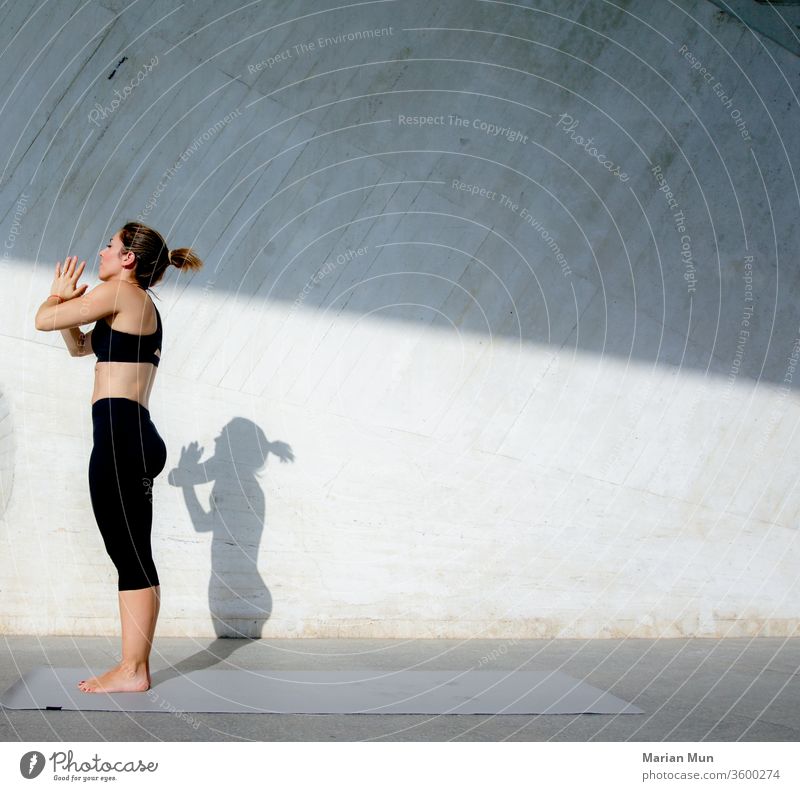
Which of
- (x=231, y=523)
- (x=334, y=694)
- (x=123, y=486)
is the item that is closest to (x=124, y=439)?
(x=123, y=486)

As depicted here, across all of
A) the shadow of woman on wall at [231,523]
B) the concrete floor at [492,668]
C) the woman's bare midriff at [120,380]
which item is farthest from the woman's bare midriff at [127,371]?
the shadow of woman on wall at [231,523]

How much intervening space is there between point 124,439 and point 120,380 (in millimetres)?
228

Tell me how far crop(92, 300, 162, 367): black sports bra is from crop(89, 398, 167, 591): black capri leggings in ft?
0.53

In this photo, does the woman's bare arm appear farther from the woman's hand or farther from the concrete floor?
the concrete floor

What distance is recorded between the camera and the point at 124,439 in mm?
3855

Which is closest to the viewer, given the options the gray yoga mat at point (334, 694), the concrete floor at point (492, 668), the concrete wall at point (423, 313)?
the concrete floor at point (492, 668)

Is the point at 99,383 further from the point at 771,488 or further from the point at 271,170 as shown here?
the point at 771,488

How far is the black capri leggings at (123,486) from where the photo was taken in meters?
3.83

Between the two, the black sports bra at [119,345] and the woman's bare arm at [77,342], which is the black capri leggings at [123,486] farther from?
the woman's bare arm at [77,342]

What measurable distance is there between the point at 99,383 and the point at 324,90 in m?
2.36
